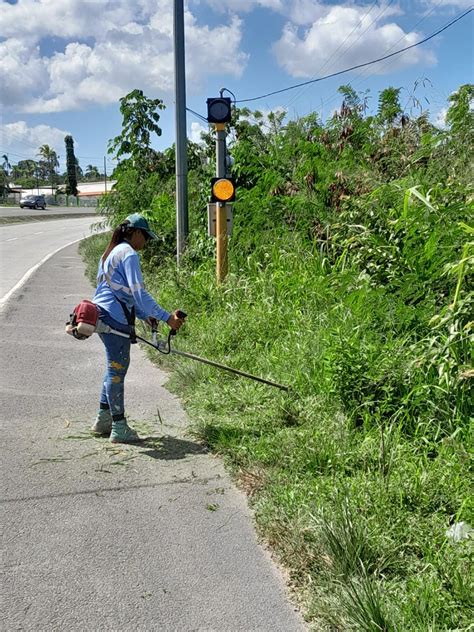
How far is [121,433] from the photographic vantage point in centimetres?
479

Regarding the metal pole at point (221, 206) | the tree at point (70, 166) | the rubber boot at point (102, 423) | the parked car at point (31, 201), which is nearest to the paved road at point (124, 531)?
the rubber boot at point (102, 423)

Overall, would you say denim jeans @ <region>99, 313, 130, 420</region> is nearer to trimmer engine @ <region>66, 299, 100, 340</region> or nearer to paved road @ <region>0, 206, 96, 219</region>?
trimmer engine @ <region>66, 299, 100, 340</region>

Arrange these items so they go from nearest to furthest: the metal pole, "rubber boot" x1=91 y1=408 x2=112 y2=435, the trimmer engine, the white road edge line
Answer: the trimmer engine < "rubber boot" x1=91 y1=408 x2=112 y2=435 < the metal pole < the white road edge line

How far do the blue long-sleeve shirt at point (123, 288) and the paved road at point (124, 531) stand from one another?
998mm

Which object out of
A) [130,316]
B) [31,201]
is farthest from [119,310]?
[31,201]

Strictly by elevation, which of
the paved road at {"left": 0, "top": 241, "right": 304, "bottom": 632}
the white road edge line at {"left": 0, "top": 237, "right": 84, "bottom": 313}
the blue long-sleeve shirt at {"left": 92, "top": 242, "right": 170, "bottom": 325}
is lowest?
the paved road at {"left": 0, "top": 241, "right": 304, "bottom": 632}

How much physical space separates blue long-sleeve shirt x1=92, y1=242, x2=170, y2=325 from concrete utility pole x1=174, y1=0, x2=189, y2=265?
223 inches

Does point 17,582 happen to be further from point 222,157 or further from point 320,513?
point 222,157

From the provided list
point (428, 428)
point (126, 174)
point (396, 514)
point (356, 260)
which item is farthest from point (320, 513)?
point (126, 174)

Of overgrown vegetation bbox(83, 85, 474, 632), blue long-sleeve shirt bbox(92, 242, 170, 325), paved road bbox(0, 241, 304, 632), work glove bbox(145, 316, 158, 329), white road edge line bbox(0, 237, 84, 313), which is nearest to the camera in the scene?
paved road bbox(0, 241, 304, 632)

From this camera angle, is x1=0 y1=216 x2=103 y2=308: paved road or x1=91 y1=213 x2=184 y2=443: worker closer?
x1=91 y1=213 x2=184 y2=443: worker

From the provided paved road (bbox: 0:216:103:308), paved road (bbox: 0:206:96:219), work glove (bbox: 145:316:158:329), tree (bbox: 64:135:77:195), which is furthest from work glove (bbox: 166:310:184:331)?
tree (bbox: 64:135:77:195)

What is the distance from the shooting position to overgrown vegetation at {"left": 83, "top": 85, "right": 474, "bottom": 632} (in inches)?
114

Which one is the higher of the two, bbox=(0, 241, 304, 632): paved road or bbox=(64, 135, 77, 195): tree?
bbox=(64, 135, 77, 195): tree
